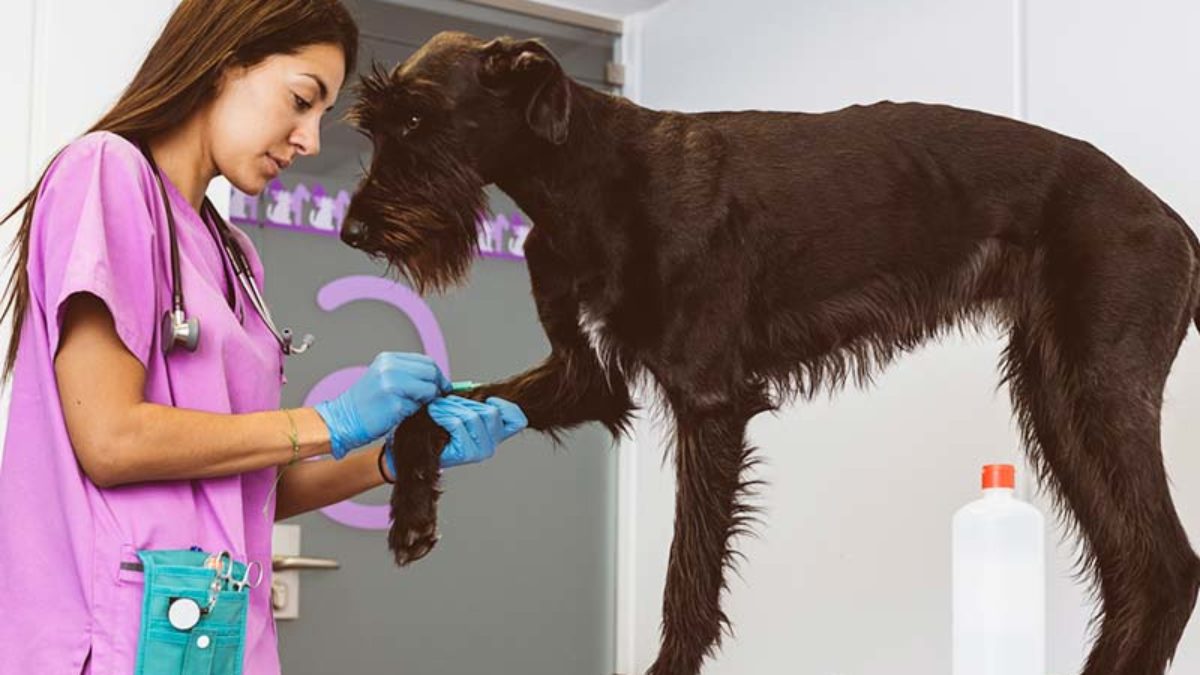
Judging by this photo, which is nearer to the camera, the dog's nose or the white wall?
the dog's nose

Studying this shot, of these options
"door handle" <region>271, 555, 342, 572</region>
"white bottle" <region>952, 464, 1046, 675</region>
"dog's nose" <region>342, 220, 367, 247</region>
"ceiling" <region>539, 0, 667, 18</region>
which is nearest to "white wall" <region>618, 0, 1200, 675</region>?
"ceiling" <region>539, 0, 667, 18</region>

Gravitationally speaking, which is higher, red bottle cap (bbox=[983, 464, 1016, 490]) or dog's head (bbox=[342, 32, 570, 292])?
dog's head (bbox=[342, 32, 570, 292])

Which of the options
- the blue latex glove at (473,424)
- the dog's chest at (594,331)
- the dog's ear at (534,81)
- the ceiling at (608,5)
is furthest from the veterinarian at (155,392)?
the ceiling at (608,5)

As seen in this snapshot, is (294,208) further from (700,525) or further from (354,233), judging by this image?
(700,525)

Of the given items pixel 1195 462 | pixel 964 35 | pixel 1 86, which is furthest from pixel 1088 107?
pixel 1 86

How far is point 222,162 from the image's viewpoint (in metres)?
1.72

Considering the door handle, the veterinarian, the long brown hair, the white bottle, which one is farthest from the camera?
the door handle

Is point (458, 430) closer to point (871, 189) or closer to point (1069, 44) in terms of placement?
point (871, 189)

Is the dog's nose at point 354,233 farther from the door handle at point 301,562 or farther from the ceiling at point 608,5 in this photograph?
the ceiling at point 608,5

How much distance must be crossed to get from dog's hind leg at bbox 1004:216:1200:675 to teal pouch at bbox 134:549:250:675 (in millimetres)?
920

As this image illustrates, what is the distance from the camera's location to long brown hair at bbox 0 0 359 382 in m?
1.65

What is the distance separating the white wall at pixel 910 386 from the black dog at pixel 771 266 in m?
0.63

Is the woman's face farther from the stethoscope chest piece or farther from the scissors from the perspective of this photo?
the scissors

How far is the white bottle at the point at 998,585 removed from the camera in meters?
1.75
